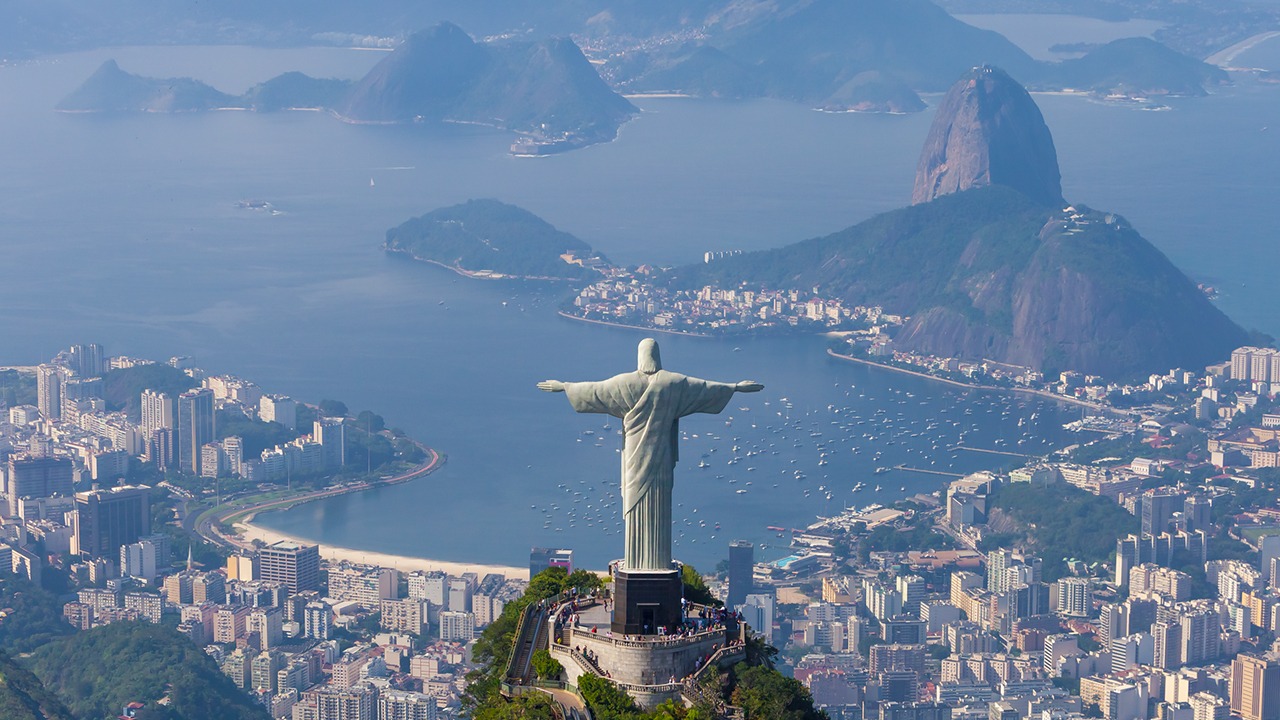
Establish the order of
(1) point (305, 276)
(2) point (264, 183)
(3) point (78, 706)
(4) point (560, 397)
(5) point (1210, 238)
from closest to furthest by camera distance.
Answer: (3) point (78, 706) → (4) point (560, 397) → (1) point (305, 276) → (5) point (1210, 238) → (2) point (264, 183)

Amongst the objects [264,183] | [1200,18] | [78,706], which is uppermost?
[1200,18]

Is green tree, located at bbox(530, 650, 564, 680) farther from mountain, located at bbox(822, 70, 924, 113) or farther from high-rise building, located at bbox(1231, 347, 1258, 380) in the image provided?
mountain, located at bbox(822, 70, 924, 113)

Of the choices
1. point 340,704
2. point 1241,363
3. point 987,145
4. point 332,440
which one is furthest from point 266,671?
point 987,145

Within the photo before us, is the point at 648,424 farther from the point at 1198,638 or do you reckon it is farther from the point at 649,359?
the point at 1198,638

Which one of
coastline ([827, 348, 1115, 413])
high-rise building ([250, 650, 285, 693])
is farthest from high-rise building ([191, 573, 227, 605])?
coastline ([827, 348, 1115, 413])

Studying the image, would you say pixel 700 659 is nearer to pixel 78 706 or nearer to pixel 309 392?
pixel 78 706

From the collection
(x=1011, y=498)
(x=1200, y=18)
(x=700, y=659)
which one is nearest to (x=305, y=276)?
(x=1011, y=498)
